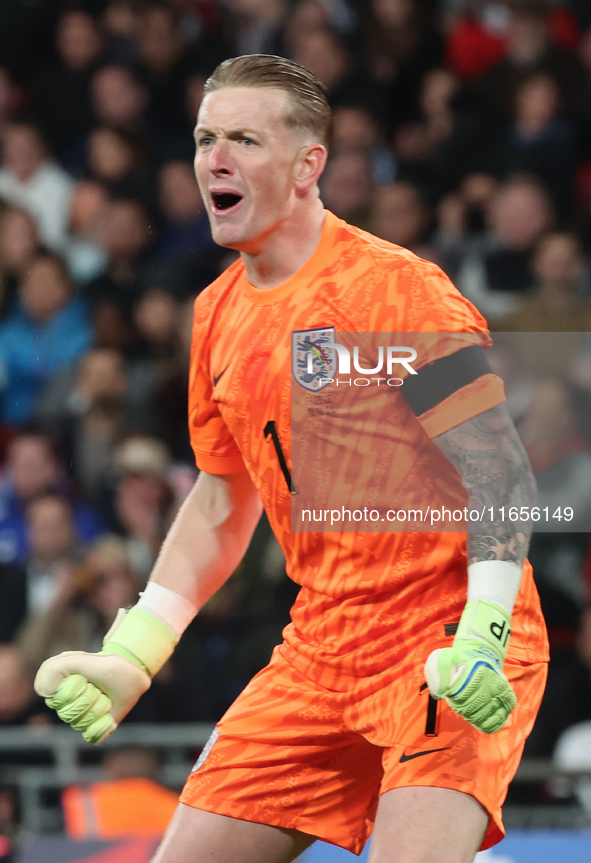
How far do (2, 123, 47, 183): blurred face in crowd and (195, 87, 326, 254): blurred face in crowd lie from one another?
4.77 metres

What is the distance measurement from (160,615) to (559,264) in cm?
302

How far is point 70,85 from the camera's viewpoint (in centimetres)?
736

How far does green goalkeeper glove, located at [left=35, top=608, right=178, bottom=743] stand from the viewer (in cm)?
254

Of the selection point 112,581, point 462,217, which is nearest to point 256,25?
point 462,217

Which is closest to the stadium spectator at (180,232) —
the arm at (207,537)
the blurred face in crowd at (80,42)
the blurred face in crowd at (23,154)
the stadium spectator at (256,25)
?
the stadium spectator at (256,25)

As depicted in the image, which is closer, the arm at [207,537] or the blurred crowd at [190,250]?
the arm at [207,537]

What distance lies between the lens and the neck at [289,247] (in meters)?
2.59

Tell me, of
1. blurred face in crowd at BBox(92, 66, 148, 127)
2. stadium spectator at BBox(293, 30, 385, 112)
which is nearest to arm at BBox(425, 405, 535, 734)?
stadium spectator at BBox(293, 30, 385, 112)

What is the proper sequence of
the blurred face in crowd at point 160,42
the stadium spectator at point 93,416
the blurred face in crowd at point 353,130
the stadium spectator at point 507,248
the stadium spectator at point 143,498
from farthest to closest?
the blurred face in crowd at point 160,42, the blurred face in crowd at point 353,130, the stadium spectator at point 93,416, the stadium spectator at point 143,498, the stadium spectator at point 507,248

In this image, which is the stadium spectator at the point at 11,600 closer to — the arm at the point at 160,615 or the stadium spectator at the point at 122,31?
the arm at the point at 160,615

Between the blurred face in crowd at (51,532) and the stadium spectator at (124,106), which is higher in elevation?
the stadium spectator at (124,106)

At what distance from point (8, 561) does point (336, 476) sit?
3438mm

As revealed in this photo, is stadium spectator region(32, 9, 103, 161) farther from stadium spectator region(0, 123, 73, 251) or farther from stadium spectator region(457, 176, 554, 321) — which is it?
stadium spectator region(457, 176, 554, 321)

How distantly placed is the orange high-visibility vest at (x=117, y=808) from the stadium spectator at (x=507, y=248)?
→ 7.92 ft
